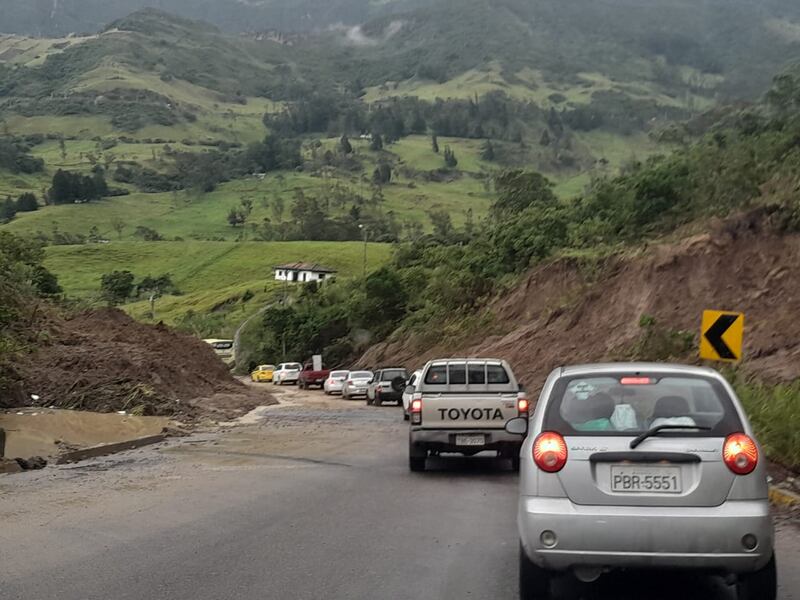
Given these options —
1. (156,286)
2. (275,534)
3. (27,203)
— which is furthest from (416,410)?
(27,203)

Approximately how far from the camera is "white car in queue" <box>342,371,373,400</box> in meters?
44.8

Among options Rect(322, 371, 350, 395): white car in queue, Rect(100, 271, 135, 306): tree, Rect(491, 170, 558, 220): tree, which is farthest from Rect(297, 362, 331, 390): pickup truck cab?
Rect(100, 271, 135, 306): tree

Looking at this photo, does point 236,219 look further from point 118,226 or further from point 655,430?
point 655,430

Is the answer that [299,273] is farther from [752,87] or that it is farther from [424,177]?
[424,177]

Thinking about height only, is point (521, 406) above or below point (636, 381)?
below

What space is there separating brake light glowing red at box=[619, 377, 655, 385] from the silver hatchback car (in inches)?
10.2

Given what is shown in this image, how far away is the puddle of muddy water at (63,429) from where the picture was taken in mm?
19734

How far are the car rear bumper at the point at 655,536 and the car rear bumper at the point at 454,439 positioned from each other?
8606 millimetres

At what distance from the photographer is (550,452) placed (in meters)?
6.81

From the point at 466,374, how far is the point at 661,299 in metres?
19.5

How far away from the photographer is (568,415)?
706 centimetres

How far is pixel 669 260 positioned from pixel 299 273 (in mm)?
79806

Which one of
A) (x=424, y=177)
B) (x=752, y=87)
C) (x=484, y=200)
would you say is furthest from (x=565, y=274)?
(x=424, y=177)

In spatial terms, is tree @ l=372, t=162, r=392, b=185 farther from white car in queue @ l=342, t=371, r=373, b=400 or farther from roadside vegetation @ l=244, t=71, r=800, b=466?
white car in queue @ l=342, t=371, r=373, b=400
